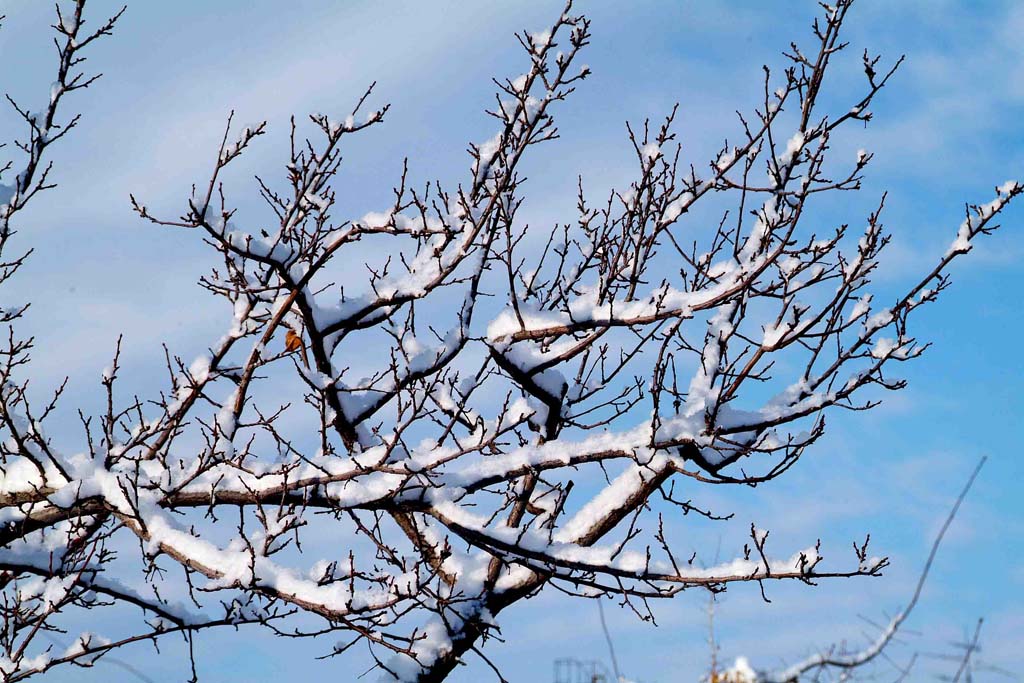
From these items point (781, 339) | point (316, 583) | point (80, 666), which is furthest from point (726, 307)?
point (80, 666)

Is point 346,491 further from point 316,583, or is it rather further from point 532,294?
point 532,294

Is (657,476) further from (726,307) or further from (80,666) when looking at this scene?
(80,666)

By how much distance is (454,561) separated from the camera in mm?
6828

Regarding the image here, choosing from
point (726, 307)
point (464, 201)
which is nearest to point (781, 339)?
point (726, 307)

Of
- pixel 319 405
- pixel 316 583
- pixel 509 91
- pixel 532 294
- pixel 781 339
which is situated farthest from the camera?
pixel 532 294

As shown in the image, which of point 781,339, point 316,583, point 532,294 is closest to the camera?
point 316,583

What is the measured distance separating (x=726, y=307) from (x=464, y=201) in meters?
1.99

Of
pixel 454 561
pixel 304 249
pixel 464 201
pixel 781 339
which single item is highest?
pixel 464 201

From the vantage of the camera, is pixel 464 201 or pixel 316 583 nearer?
pixel 316 583

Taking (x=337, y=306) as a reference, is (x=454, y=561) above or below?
below

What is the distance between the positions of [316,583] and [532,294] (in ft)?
11.4

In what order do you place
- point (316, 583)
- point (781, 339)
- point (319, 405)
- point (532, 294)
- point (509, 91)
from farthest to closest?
point (532, 294) → point (509, 91) → point (319, 405) → point (781, 339) → point (316, 583)

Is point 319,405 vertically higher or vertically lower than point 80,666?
higher

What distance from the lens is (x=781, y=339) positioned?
5773 millimetres
